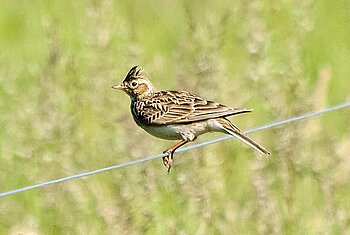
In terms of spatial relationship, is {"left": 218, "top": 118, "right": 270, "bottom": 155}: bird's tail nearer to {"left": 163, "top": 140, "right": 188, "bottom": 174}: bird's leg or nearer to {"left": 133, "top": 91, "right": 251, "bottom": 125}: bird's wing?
{"left": 133, "top": 91, "right": 251, "bottom": 125}: bird's wing

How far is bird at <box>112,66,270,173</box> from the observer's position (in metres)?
8.98

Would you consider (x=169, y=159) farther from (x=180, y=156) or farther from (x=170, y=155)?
(x=180, y=156)

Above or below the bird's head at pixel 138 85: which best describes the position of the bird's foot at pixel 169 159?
below

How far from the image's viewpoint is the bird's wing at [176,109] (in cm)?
899

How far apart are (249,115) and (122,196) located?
199 cm

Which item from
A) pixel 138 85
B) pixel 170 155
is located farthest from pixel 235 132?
pixel 138 85

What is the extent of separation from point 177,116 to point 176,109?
0.29 feet

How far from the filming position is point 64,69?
35.2ft

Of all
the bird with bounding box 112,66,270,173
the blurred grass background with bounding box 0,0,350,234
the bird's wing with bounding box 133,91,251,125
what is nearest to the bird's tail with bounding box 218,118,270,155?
the bird with bounding box 112,66,270,173

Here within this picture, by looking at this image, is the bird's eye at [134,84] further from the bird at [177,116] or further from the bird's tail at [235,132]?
the bird's tail at [235,132]

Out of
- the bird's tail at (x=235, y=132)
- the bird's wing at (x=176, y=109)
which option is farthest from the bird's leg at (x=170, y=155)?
the bird's tail at (x=235, y=132)

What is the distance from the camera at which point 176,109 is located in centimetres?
927

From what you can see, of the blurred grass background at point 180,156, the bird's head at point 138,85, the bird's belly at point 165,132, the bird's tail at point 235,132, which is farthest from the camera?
the bird's head at point 138,85

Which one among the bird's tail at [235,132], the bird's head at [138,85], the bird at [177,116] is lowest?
the bird's tail at [235,132]
